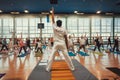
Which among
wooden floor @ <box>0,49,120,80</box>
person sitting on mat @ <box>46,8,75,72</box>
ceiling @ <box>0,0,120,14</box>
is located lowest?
wooden floor @ <box>0,49,120,80</box>

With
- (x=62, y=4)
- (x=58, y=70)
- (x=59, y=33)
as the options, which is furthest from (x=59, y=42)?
(x=62, y=4)

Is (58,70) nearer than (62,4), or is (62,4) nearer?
(58,70)

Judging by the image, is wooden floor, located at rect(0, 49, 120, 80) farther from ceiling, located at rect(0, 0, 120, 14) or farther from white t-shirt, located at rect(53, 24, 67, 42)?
ceiling, located at rect(0, 0, 120, 14)

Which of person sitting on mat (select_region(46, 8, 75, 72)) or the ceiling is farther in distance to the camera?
the ceiling

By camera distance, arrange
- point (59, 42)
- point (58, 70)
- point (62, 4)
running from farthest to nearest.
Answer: point (62, 4) < point (58, 70) < point (59, 42)

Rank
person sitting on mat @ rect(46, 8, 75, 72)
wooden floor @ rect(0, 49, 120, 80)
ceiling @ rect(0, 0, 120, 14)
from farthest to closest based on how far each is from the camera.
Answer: ceiling @ rect(0, 0, 120, 14) → person sitting on mat @ rect(46, 8, 75, 72) → wooden floor @ rect(0, 49, 120, 80)

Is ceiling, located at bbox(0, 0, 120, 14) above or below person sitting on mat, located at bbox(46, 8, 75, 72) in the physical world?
above

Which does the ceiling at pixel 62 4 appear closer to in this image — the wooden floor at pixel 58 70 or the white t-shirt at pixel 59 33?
the wooden floor at pixel 58 70

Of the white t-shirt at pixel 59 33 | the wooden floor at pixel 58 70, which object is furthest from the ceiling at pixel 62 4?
the white t-shirt at pixel 59 33

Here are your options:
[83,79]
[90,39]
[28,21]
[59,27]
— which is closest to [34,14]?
[28,21]

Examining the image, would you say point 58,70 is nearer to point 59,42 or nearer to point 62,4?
point 59,42

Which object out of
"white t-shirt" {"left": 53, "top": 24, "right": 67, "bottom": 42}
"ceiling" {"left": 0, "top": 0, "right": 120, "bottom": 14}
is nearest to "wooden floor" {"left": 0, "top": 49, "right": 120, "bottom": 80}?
"white t-shirt" {"left": 53, "top": 24, "right": 67, "bottom": 42}

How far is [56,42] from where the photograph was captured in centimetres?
743

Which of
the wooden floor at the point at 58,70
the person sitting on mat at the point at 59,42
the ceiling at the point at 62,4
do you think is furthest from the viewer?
the ceiling at the point at 62,4
